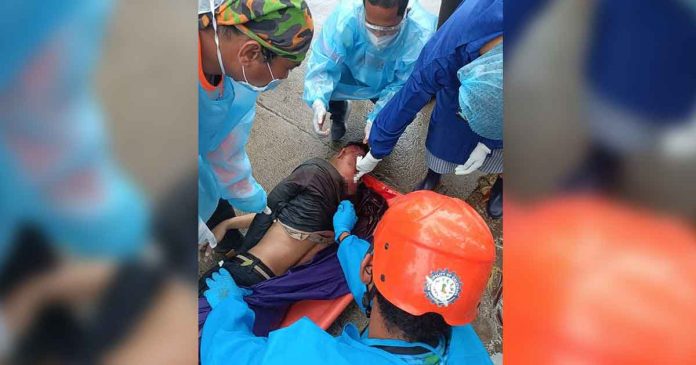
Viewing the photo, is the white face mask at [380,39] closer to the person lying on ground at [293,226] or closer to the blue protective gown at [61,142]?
the person lying on ground at [293,226]

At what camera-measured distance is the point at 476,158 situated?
7.59 feet

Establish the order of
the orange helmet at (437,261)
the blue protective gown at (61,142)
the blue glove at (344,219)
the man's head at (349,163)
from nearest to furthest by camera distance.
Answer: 1. the blue protective gown at (61,142)
2. the orange helmet at (437,261)
3. the blue glove at (344,219)
4. the man's head at (349,163)

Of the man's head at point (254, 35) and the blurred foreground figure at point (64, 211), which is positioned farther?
the man's head at point (254, 35)

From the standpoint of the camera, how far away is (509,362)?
1.51ft

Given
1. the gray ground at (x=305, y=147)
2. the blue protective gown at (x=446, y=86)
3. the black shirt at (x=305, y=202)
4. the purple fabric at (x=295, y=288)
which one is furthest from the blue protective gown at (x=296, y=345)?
the gray ground at (x=305, y=147)

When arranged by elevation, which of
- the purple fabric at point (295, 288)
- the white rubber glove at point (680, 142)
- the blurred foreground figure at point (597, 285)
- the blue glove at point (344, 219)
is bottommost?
the purple fabric at point (295, 288)

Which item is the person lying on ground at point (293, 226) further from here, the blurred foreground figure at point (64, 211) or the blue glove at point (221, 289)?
the blurred foreground figure at point (64, 211)

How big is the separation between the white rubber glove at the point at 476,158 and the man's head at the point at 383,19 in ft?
2.31

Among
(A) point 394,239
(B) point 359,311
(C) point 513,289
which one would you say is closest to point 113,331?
(C) point 513,289

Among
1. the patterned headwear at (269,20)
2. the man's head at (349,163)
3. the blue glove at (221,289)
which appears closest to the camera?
the patterned headwear at (269,20)

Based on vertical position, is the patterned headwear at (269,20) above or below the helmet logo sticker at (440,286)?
above

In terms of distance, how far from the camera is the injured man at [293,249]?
2.27 metres

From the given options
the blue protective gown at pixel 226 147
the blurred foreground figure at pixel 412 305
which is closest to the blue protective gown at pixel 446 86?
the blurred foreground figure at pixel 412 305

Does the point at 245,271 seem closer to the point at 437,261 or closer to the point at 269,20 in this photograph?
the point at 437,261
